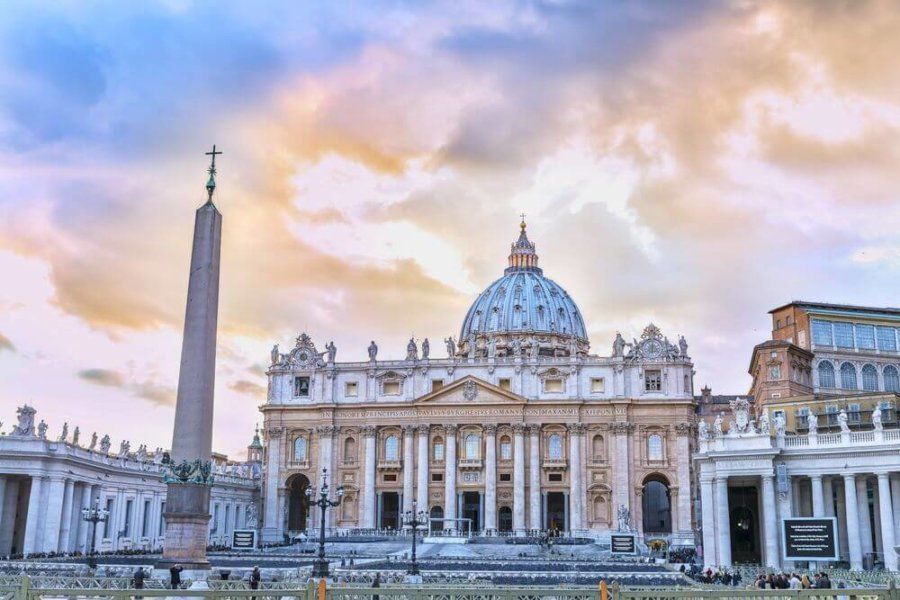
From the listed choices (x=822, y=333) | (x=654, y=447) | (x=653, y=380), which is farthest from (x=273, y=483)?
(x=822, y=333)

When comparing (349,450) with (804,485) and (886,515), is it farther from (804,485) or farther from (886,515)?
(886,515)

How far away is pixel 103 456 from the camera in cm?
7050

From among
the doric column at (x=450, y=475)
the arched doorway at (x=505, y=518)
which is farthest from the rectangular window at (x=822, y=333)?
the doric column at (x=450, y=475)

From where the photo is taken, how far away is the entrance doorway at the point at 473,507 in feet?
329

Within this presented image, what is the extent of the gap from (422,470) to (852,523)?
5534cm

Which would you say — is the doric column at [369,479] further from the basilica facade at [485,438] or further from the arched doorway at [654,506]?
the arched doorway at [654,506]

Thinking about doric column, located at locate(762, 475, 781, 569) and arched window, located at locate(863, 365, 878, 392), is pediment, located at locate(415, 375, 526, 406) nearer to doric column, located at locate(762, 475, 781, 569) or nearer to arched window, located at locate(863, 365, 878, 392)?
arched window, located at locate(863, 365, 878, 392)

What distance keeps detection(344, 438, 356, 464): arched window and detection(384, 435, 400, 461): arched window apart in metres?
3.47

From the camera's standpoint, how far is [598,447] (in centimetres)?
9806

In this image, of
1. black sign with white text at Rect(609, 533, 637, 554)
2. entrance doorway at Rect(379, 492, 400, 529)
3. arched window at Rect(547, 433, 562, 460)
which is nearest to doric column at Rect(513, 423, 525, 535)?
arched window at Rect(547, 433, 562, 460)

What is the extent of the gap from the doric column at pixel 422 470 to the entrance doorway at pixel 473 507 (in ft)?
14.4

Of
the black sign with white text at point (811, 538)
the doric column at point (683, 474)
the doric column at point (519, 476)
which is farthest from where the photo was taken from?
the doric column at point (519, 476)

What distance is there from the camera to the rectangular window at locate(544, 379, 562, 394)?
327 feet

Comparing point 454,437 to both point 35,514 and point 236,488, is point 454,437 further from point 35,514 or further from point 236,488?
point 35,514
